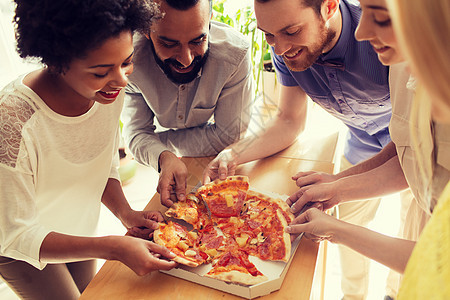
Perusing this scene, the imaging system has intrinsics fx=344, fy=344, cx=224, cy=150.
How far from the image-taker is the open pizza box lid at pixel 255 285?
875mm

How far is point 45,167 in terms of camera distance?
1.04 m

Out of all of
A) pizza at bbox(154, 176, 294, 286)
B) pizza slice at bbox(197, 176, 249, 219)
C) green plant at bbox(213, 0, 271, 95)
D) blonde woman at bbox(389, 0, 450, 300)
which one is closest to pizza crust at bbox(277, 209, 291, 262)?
pizza at bbox(154, 176, 294, 286)

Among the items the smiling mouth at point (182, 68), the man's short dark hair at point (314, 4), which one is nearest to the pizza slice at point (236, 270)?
the smiling mouth at point (182, 68)

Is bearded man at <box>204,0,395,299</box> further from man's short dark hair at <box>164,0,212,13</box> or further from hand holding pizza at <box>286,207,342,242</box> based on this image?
man's short dark hair at <box>164,0,212,13</box>

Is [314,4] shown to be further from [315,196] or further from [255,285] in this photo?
[255,285]

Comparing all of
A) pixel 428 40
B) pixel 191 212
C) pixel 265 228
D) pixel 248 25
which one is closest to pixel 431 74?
pixel 428 40

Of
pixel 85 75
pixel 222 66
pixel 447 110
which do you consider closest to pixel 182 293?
pixel 85 75

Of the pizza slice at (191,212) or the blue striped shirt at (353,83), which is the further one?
the blue striped shirt at (353,83)

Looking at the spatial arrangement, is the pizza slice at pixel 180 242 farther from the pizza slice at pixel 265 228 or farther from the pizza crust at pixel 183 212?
the pizza slice at pixel 265 228

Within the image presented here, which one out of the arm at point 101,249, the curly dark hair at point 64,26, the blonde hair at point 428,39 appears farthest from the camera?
the arm at point 101,249

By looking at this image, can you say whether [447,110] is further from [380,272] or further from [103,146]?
[380,272]

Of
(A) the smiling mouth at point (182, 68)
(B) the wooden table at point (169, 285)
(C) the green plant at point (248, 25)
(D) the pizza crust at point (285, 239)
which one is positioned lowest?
(B) the wooden table at point (169, 285)

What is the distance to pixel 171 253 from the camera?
0.96 meters

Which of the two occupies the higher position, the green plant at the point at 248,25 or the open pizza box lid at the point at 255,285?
the green plant at the point at 248,25
